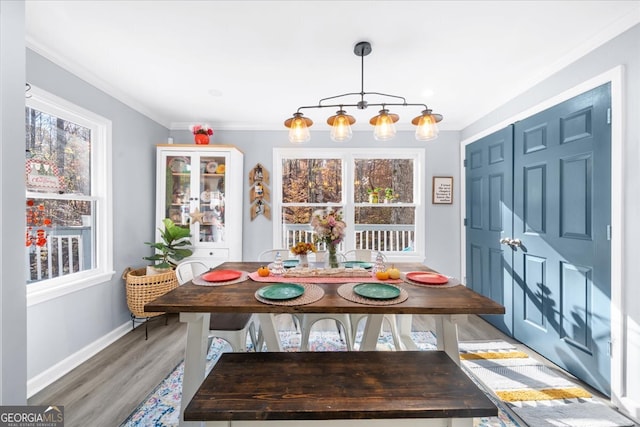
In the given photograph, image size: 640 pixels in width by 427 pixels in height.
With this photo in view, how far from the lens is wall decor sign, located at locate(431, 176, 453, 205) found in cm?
350

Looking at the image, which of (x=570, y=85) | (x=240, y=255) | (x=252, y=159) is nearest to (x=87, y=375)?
(x=240, y=255)

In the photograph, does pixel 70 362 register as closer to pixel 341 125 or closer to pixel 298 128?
pixel 298 128

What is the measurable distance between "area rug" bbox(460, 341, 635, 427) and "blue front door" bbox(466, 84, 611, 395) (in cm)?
17

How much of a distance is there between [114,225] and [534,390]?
12.3 feet

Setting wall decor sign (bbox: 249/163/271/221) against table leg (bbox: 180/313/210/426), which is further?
wall decor sign (bbox: 249/163/271/221)

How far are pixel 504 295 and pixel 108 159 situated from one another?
4119 millimetres

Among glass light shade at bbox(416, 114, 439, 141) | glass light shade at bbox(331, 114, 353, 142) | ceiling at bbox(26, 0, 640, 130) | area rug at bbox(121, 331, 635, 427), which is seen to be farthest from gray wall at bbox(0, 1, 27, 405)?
glass light shade at bbox(416, 114, 439, 141)

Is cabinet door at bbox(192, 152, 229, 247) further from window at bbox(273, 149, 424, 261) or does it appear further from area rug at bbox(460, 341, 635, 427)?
area rug at bbox(460, 341, 635, 427)

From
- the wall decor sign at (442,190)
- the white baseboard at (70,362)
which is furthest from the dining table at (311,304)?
the wall decor sign at (442,190)

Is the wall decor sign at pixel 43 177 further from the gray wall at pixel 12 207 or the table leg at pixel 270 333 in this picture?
the table leg at pixel 270 333

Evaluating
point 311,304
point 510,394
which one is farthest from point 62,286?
point 510,394

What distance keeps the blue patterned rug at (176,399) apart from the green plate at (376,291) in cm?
97

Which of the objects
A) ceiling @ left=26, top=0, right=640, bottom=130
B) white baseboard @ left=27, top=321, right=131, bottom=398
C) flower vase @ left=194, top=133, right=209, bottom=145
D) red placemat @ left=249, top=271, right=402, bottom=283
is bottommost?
white baseboard @ left=27, top=321, right=131, bottom=398

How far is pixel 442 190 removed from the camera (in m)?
3.51
